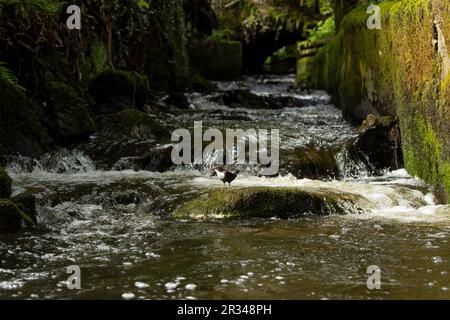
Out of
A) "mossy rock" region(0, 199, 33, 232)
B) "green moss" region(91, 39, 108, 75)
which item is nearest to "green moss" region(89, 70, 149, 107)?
"green moss" region(91, 39, 108, 75)

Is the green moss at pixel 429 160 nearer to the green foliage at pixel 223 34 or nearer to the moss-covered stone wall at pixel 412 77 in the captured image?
the moss-covered stone wall at pixel 412 77

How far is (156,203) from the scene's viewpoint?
23.6 ft

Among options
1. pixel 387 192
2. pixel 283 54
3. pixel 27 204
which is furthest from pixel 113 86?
pixel 283 54

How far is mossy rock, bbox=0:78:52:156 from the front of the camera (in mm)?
9711

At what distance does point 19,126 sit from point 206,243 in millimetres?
5925

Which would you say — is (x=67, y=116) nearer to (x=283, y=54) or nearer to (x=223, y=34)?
(x=223, y=34)

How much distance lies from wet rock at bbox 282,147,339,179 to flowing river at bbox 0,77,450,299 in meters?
0.11

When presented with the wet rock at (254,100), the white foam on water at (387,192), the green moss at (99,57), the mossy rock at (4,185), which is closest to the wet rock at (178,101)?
the wet rock at (254,100)

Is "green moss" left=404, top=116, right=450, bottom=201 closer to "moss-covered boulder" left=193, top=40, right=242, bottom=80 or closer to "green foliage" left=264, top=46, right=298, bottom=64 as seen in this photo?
"moss-covered boulder" left=193, top=40, right=242, bottom=80

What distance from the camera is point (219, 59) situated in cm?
2477

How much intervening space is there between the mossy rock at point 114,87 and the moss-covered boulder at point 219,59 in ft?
36.3

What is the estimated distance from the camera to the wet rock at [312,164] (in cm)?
928

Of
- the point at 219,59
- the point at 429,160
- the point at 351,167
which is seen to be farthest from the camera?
Answer: the point at 219,59
